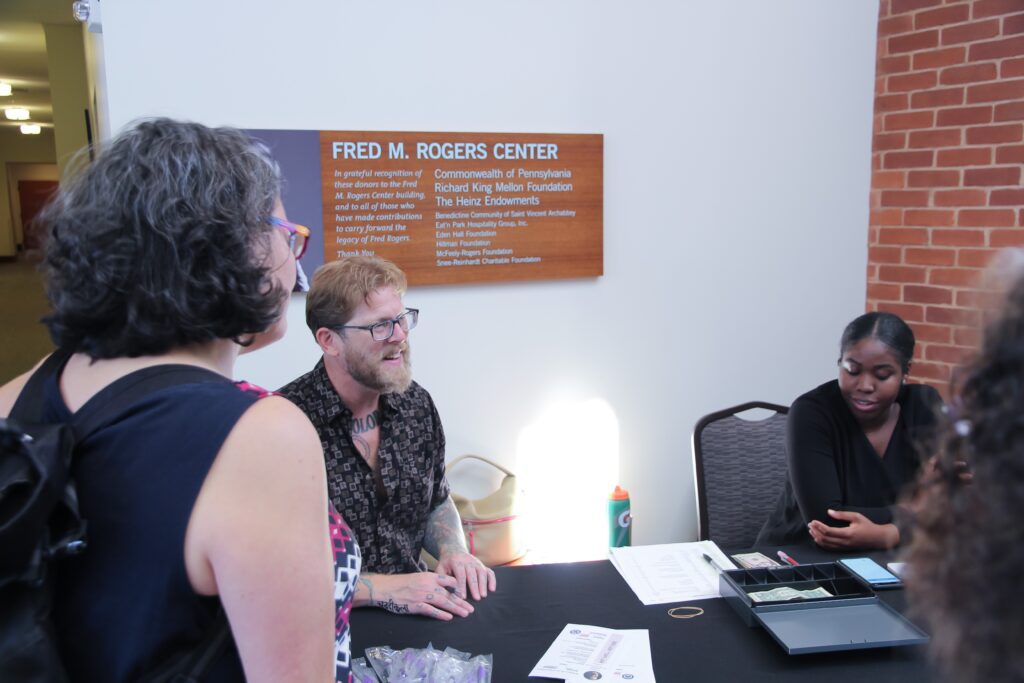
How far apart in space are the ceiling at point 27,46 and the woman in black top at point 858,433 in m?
5.49

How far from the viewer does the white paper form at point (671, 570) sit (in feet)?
5.73

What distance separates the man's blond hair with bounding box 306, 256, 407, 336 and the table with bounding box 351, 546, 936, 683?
0.77 metres

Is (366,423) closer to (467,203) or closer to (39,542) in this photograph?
(467,203)

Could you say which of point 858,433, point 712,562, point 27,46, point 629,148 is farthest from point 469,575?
point 27,46

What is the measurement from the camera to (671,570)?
1869 millimetres

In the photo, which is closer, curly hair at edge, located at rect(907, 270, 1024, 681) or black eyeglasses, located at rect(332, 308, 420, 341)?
curly hair at edge, located at rect(907, 270, 1024, 681)

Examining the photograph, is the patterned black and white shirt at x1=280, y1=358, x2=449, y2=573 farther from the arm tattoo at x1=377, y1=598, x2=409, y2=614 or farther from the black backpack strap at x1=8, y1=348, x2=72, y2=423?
the black backpack strap at x1=8, y1=348, x2=72, y2=423

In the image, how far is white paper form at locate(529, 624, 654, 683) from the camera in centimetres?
142

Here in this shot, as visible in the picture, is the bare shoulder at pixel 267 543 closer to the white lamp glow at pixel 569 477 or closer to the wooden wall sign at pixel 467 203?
the wooden wall sign at pixel 467 203

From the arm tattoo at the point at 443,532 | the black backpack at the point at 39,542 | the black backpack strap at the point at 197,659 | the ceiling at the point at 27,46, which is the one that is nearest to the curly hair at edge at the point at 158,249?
the black backpack at the point at 39,542

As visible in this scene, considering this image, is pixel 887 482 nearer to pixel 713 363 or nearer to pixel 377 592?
pixel 713 363

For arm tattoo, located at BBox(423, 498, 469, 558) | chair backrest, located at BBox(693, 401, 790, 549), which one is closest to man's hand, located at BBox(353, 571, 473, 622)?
arm tattoo, located at BBox(423, 498, 469, 558)

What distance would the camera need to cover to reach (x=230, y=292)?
91 cm

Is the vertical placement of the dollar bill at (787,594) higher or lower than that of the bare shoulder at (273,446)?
lower
